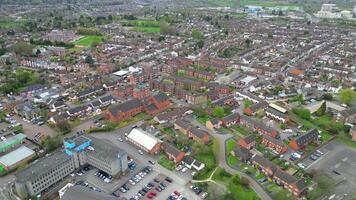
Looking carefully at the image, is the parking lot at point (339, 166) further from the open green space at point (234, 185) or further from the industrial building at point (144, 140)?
the industrial building at point (144, 140)

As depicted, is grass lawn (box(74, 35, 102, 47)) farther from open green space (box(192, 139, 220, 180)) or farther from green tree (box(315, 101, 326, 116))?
green tree (box(315, 101, 326, 116))

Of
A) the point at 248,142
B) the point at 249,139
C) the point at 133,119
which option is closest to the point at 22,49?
the point at 133,119

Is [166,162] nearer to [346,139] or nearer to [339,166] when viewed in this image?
[339,166]

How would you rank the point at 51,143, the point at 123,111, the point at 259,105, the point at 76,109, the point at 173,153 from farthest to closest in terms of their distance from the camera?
the point at 259,105
the point at 76,109
the point at 123,111
the point at 51,143
the point at 173,153

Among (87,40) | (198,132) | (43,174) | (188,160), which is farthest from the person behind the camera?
(87,40)

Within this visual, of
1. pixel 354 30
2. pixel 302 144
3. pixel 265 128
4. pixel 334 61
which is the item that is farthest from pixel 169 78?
pixel 354 30

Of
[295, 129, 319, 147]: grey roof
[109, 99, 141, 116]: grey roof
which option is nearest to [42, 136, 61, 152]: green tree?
[109, 99, 141, 116]: grey roof
